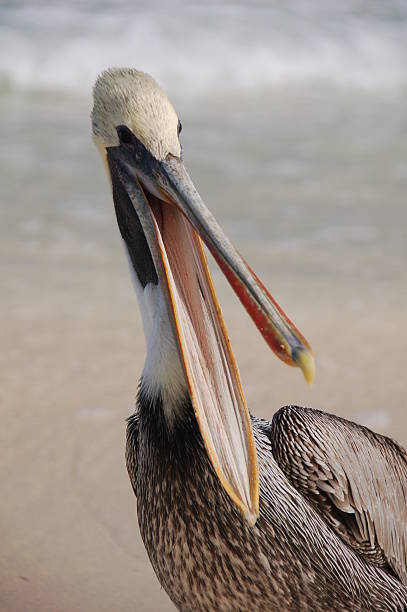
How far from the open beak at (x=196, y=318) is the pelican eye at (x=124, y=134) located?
25 millimetres

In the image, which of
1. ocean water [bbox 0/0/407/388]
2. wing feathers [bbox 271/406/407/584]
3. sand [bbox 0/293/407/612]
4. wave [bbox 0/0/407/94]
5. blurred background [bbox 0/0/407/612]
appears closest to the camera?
wing feathers [bbox 271/406/407/584]

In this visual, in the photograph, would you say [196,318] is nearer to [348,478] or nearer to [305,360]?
[305,360]

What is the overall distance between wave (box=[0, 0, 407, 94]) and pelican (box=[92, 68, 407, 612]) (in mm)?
6594

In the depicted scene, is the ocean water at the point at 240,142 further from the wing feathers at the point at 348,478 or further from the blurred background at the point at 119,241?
the wing feathers at the point at 348,478

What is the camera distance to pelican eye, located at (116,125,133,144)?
1.62m

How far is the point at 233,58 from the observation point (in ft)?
28.4

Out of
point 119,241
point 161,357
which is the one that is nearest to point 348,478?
point 161,357

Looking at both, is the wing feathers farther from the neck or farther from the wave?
the wave

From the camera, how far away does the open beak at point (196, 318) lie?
5.19 feet

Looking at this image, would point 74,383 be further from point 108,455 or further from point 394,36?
point 394,36

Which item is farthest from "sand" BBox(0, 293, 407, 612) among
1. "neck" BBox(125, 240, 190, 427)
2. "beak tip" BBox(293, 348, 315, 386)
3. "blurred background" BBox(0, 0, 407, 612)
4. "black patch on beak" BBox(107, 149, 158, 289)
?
"beak tip" BBox(293, 348, 315, 386)

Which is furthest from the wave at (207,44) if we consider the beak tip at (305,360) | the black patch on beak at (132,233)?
the beak tip at (305,360)

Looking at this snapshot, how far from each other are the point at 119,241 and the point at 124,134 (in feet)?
9.60

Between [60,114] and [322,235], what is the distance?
324cm
